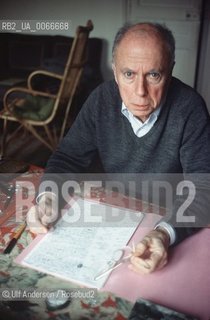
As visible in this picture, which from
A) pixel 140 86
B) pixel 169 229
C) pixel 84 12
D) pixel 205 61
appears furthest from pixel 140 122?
pixel 84 12

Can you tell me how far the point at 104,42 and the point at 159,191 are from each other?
3.09 meters

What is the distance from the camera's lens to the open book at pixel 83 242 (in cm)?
73

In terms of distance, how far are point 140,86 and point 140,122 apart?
0.17m

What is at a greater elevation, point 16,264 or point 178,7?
point 178,7

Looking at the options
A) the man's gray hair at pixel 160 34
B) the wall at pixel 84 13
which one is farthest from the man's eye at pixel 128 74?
the wall at pixel 84 13

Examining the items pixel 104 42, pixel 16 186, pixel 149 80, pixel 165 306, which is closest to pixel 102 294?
pixel 165 306

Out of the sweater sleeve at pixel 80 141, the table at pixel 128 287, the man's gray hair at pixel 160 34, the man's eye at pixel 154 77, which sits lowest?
the table at pixel 128 287

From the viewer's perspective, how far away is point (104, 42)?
13.0ft

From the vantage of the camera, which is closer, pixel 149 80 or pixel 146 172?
pixel 149 80

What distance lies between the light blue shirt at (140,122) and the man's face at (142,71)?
52 mm

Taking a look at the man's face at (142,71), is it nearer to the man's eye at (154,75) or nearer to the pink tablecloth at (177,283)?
the man's eye at (154,75)

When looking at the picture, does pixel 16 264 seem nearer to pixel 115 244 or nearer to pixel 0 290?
pixel 0 290

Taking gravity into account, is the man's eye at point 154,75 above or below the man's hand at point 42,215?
above

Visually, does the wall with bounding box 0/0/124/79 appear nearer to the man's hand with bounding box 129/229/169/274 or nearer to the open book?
the open book
